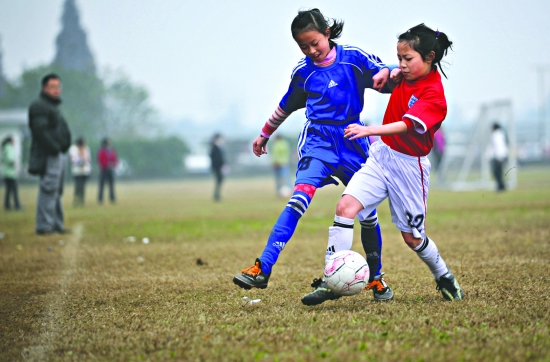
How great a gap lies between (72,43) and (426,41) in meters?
84.8

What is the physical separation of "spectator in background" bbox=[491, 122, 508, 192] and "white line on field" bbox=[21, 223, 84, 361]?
1449 cm

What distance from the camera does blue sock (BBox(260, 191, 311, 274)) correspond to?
4988 millimetres

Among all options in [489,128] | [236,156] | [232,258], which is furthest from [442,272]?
[236,156]

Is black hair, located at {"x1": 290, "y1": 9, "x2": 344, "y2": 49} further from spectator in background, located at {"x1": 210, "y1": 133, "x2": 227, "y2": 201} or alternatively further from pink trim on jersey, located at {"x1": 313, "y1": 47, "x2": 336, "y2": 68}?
spectator in background, located at {"x1": 210, "y1": 133, "x2": 227, "y2": 201}

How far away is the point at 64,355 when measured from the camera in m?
3.79

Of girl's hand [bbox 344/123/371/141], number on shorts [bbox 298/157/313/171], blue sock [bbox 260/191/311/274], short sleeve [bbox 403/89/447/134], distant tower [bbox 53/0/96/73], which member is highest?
distant tower [bbox 53/0/96/73]

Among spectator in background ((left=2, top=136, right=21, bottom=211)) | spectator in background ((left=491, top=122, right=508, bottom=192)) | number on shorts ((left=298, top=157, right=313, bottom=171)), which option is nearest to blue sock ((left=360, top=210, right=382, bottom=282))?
number on shorts ((left=298, top=157, right=313, bottom=171))

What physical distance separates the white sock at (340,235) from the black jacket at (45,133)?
7066 millimetres

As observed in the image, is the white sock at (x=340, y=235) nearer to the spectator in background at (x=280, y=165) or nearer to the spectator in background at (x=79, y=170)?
the spectator in background at (x=79, y=170)

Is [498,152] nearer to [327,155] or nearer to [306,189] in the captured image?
[327,155]

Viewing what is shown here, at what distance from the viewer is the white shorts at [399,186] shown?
484 centimetres

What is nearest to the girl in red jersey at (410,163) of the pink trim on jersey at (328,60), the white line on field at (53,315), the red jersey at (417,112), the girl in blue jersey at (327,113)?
the red jersey at (417,112)

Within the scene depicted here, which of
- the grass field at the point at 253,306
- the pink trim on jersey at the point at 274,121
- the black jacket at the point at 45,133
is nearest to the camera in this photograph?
the grass field at the point at 253,306

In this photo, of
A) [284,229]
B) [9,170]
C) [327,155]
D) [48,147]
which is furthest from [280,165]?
[284,229]
